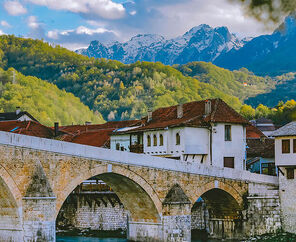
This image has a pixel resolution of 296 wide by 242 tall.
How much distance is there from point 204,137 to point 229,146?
1811mm

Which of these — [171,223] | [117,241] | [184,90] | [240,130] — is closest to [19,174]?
[171,223]

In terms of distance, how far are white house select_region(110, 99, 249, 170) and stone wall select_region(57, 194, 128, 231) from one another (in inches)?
188

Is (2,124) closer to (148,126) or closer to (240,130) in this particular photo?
(148,126)

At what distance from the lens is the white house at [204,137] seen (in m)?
36.9

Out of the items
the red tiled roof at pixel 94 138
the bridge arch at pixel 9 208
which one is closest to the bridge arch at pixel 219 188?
the bridge arch at pixel 9 208

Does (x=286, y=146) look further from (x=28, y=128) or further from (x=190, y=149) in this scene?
(x=28, y=128)

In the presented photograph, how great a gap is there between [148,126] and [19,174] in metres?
17.7

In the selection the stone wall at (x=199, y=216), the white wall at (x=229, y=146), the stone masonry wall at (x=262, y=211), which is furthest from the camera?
the white wall at (x=229, y=146)

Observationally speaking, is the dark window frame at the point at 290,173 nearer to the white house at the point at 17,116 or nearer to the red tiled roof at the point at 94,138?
the red tiled roof at the point at 94,138

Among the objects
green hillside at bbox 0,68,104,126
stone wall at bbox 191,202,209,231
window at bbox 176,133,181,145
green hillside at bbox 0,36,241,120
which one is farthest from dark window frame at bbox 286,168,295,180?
green hillside at bbox 0,36,241,120

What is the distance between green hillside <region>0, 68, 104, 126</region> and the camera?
334ft

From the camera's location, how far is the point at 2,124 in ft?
170

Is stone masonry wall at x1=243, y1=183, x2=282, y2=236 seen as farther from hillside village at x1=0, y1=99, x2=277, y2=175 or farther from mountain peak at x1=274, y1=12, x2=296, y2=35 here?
mountain peak at x1=274, y1=12, x2=296, y2=35

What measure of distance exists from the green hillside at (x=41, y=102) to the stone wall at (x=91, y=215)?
60.7 m
